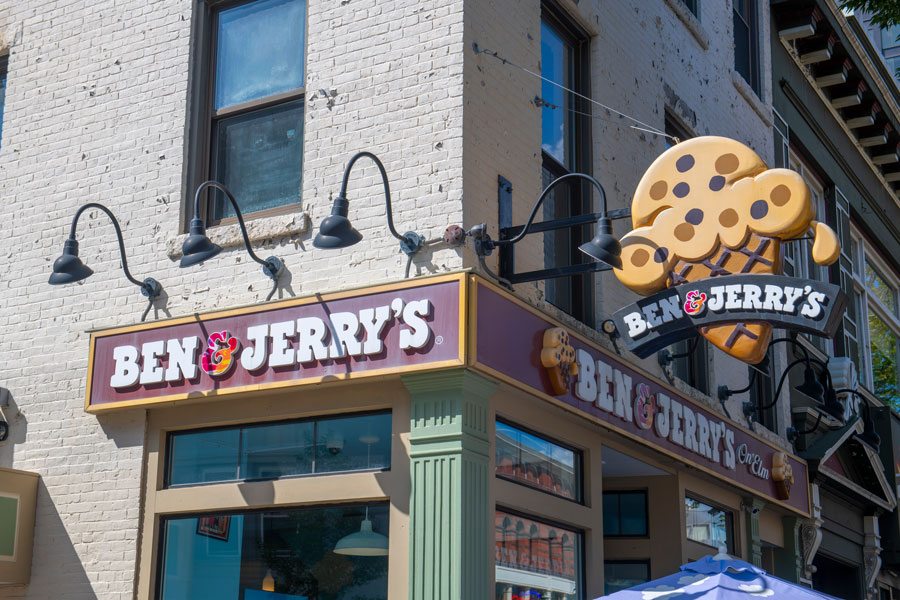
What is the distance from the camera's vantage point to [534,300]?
8789mm

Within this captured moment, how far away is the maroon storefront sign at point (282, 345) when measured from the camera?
7762 millimetres

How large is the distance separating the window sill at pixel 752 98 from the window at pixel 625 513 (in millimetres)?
5461

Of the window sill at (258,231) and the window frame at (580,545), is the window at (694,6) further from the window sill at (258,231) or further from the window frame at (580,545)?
the window frame at (580,545)

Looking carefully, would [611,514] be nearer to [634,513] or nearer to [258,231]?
[634,513]

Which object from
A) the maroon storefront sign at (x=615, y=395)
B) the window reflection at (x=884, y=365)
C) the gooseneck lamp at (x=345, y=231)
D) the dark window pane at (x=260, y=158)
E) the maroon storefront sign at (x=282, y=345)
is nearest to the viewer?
the gooseneck lamp at (x=345, y=231)

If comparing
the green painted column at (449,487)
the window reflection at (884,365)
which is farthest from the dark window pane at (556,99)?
the window reflection at (884,365)

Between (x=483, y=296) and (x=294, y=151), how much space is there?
2.31 meters

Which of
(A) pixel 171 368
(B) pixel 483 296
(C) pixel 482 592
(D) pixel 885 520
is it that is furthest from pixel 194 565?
(D) pixel 885 520

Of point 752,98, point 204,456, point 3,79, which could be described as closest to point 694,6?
point 752,98

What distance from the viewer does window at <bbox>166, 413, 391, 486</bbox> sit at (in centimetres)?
823

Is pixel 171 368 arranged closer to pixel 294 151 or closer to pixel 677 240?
pixel 294 151

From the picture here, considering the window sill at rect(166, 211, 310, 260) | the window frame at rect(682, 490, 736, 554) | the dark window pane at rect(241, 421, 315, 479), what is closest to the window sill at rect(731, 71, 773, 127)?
the window frame at rect(682, 490, 736, 554)

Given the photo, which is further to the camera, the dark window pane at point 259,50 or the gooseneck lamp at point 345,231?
the dark window pane at point 259,50

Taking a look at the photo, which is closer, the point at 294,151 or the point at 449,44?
the point at 449,44
